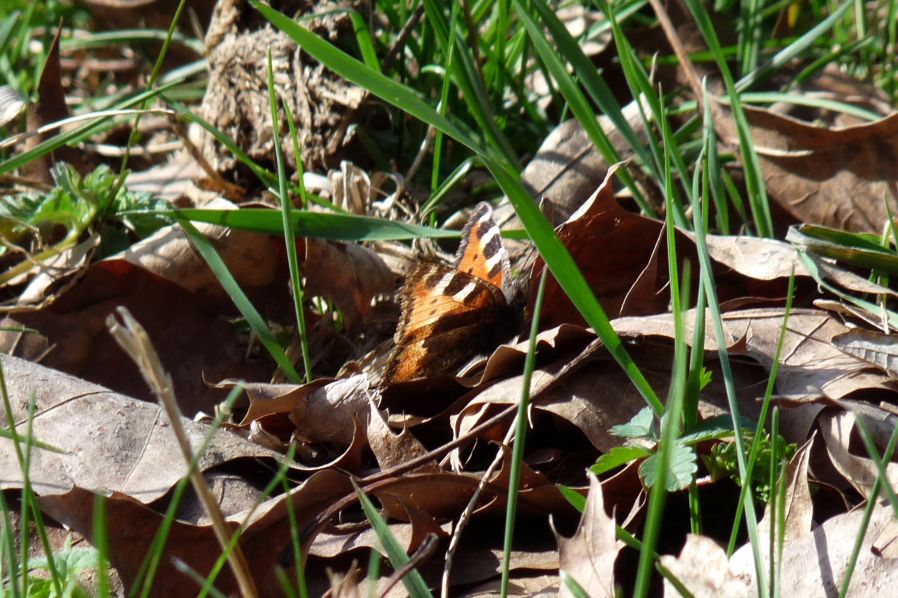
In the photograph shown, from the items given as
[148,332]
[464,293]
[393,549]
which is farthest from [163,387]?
[148,332]

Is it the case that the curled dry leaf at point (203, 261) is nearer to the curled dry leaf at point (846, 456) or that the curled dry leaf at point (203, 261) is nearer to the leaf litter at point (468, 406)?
the leaf litter at point (468, 406)

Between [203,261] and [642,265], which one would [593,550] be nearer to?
[642,265]

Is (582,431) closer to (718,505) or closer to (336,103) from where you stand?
(718,505)

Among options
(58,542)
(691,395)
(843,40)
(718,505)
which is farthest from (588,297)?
(843,40)

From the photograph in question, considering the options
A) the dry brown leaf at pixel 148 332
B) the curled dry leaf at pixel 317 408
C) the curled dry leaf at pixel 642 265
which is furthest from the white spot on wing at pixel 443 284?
the dry brown leaf at pixel 148 332

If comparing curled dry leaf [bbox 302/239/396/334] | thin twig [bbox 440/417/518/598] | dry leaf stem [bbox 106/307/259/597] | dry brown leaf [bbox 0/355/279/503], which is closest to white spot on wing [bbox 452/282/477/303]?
curled dry leaf [bbox 302/239/396/334]

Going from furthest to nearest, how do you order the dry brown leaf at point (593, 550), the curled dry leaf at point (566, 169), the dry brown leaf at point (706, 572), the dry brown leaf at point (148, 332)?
the curled dry leaf at point (566, 169) → the dry brown leaf at point (148, 332) → the dry brown leaf at point (593, 550) → the dry brown leaf at point (706, 572)

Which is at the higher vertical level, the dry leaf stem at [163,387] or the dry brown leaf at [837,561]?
the dry leaf stem at [163,387]
